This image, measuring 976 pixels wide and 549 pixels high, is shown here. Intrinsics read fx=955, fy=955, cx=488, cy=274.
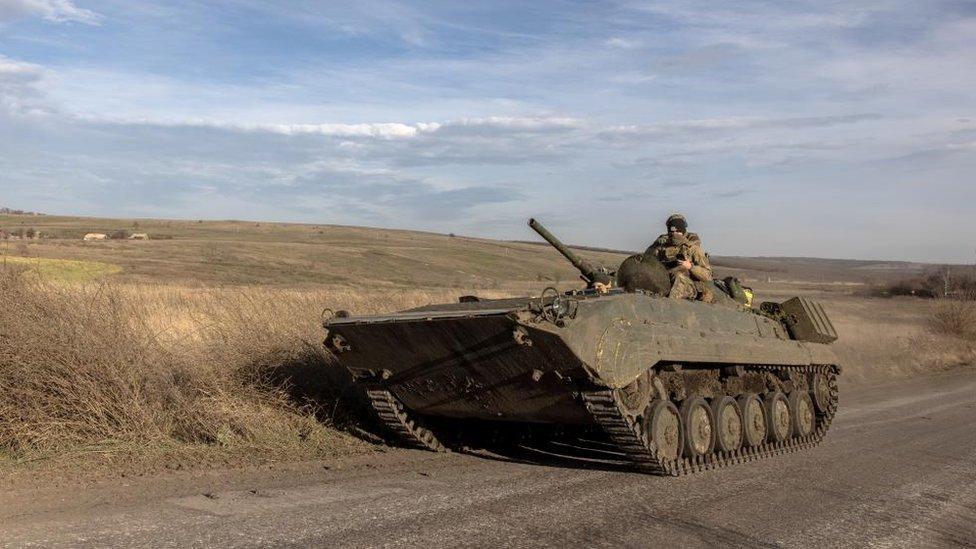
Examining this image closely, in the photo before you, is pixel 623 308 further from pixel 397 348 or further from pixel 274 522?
pixel 274 522

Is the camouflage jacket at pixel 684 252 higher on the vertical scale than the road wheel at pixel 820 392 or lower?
higher

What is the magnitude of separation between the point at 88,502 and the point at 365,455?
2980mm

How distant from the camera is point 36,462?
25.8 feet

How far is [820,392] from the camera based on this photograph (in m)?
12.1

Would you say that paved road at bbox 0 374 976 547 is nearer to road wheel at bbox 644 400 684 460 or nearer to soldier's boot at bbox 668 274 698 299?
road wheel at bbox 644 400 684 460

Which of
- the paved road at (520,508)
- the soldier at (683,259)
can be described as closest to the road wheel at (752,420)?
the paved road at (520,508)

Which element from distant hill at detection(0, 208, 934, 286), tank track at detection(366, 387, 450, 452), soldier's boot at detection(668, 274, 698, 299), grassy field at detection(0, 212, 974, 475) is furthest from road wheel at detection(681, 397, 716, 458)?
distant hill at detection(0, 208, 934, 286)

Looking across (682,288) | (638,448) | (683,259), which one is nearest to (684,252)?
(683,259)

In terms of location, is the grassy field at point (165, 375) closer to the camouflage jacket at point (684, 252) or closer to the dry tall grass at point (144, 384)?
the dry tall grass at point (144, 384)

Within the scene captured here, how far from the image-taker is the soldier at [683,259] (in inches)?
410

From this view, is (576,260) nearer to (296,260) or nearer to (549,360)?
(549,360)

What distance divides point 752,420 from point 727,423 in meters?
0.55

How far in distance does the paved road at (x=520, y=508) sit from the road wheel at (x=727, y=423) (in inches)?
12.9

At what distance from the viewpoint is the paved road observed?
6.06 metres
